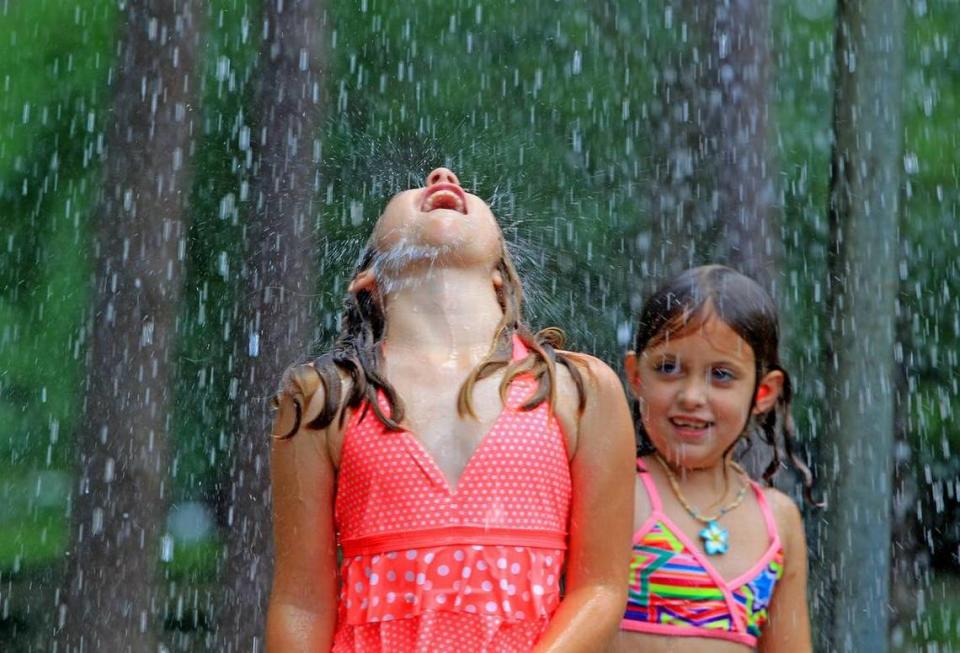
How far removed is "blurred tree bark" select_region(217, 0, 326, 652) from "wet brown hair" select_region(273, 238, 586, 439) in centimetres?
389

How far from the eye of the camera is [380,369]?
331 centimetres

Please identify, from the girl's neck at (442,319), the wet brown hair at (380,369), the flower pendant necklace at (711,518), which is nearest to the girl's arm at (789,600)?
the flower pendant necklace at (711,518)

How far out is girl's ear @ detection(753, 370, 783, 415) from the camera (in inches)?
165

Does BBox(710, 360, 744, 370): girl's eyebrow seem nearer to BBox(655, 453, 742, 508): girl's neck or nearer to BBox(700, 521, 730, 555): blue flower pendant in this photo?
BBox(655, 453, 742, 508): girl's neck

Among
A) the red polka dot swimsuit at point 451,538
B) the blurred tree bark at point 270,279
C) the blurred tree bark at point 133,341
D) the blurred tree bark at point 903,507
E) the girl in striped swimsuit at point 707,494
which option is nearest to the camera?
the red polka dot swimsuit at point 451,538

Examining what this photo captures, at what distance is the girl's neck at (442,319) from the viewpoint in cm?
334

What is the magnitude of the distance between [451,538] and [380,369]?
43 centimetres

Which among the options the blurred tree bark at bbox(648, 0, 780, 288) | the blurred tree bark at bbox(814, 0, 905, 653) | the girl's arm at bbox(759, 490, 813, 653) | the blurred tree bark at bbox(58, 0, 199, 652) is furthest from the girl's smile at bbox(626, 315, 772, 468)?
the blurred tree bark at bbox(58, 0, 199, 652)

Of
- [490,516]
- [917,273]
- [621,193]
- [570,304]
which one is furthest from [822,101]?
[490,516]

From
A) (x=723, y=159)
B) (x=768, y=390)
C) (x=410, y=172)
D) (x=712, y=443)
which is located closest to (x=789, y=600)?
(x=712, y=443)

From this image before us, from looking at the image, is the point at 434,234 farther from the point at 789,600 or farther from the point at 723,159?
the point at 723,159

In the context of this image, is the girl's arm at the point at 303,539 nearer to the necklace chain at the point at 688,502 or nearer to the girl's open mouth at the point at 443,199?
the girl's open mouth at the point at 443,199

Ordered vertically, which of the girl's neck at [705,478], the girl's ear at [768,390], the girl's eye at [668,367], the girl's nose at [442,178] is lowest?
the girl's neck at [705,478]

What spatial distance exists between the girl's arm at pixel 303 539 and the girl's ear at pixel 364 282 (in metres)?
0.36
